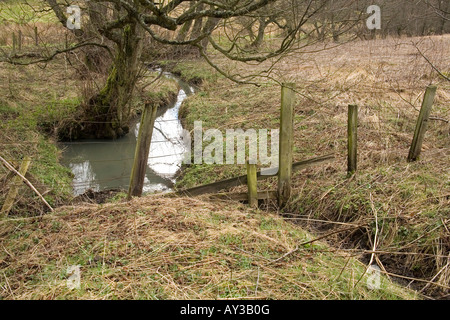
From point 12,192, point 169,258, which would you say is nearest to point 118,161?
point 12,192

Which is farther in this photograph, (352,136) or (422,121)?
(422,121)

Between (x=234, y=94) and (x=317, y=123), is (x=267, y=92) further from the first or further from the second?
(x=317, y=123)

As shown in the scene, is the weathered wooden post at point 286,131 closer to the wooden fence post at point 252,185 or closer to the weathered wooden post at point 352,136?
the wooden fence post at point 252,185

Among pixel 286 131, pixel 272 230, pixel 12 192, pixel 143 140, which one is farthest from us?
pixel 286 131

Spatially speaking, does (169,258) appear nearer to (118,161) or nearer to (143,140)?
(143,140)

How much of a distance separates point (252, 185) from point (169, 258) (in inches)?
79.1

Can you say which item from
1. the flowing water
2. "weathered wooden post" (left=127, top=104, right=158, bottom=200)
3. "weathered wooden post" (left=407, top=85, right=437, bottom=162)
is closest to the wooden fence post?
"weathered wooden post" (left=127, top=104, right=158, bottom=200)

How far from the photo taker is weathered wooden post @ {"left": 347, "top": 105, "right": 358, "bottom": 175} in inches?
226

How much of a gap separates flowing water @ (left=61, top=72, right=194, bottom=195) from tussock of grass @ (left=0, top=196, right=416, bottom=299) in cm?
374

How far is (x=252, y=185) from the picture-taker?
5.61 m

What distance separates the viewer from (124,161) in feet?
34.1

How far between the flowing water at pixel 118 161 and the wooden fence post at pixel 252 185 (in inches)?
127

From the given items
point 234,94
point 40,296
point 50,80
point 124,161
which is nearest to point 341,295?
point 40,296

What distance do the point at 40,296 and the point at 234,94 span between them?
10.5 meters
